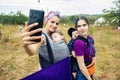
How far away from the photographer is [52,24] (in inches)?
97.1

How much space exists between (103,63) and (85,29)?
16.3 feet

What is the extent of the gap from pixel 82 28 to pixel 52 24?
1.33 feet

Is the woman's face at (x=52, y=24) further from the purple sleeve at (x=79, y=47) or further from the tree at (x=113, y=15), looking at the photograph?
the tree at (x=113, y=15)

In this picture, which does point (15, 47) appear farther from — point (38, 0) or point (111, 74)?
point (38, 0)

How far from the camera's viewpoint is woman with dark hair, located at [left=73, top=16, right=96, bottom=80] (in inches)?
108

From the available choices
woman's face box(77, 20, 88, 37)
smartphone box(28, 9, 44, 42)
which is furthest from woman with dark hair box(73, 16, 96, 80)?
smartphone box(28, 9, 44, 42)

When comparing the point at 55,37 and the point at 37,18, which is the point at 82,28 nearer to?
the point at 55,37

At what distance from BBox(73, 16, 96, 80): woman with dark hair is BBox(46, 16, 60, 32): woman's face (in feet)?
1.16

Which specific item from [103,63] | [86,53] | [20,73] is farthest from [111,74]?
[86,53]

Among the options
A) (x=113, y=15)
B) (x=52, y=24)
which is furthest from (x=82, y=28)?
(x=113, y=15)

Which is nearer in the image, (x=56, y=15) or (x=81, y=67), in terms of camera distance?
(x=56, y=15)

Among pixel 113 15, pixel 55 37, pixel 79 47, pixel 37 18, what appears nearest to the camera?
pixel 37 18

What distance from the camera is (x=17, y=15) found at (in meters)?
40.3

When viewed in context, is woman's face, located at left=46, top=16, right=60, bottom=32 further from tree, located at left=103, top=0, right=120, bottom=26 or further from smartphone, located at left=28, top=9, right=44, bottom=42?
tree, located at left=103, top=0, right=120, bottom=26
